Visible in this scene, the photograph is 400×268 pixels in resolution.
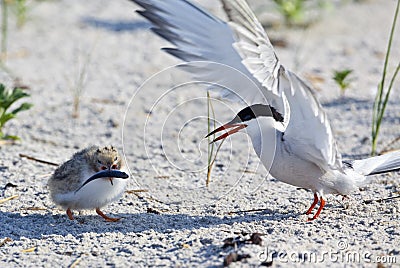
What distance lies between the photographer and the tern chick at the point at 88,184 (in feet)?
12.2

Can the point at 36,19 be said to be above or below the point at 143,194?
above

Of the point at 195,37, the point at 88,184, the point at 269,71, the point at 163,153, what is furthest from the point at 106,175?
the point at 163,153

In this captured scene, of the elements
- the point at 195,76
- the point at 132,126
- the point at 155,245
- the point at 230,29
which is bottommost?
the point at 155,245

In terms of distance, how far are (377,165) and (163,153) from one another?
5.28 ft

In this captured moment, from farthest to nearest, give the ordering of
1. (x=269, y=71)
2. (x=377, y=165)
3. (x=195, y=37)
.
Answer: (x=377, y=165) → (x=195, y=37) → (x=269, y=71)

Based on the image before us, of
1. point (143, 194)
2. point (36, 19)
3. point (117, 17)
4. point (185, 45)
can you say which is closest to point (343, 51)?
point (117, 17)

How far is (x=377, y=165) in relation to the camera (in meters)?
4.05

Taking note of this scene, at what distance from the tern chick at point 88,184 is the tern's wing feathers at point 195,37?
0.66 metres

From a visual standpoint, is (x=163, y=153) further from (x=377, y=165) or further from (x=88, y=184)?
(x=377, y=165)

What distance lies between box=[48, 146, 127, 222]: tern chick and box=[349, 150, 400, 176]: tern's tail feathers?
4.27ft

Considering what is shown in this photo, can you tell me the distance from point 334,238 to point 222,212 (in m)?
0.73

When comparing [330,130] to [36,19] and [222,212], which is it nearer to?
[222,212]

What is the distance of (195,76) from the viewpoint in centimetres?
363

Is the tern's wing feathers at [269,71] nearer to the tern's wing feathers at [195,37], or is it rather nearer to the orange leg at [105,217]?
the tern's wing feathers at [195,37]
